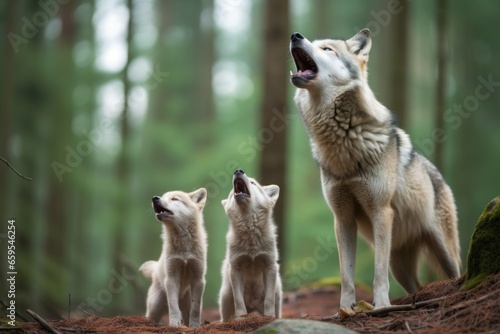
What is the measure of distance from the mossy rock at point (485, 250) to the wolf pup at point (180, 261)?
311cm

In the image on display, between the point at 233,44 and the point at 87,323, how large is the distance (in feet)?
83.0

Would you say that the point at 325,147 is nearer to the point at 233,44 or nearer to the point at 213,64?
the point at 213,64

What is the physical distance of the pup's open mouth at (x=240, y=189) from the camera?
6465 mm

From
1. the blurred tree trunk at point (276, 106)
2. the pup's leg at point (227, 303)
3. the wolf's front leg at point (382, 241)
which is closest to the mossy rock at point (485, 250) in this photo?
the wolf's front leg at point (382, 241)

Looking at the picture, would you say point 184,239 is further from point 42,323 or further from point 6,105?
point 6,105

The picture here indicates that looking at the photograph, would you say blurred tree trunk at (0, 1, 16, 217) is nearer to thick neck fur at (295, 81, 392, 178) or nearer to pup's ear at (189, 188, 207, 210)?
pup's ear at (189, 188, 207, 210)

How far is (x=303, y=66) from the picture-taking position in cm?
588

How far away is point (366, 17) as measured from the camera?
948 inches

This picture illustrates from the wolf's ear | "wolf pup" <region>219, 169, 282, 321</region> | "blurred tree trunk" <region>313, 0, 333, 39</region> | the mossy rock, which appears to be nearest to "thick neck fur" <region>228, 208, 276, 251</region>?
"wolf pup" <region>219, 169, 282, 321</region>

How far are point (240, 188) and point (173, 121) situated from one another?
16.9 metres

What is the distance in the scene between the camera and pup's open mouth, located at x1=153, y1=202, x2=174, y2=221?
6.45 m

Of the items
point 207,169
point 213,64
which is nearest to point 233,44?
point 213,64

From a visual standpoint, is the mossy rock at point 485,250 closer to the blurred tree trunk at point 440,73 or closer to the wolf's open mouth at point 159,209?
the wolf's open mouth at point 159,209

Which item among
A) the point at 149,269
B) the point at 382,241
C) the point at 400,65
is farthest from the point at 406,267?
the point at 400,65
